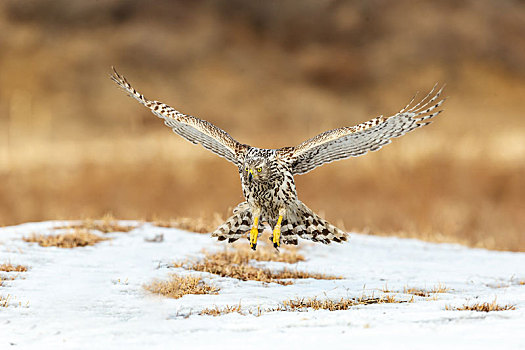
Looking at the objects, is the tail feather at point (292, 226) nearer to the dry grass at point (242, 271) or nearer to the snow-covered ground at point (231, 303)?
the dry grass at point (242, 271)

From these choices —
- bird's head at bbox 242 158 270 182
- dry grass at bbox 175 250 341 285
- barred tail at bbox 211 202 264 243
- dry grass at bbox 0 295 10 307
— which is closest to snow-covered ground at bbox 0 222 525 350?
dry grass at bbox 0 295 10 307

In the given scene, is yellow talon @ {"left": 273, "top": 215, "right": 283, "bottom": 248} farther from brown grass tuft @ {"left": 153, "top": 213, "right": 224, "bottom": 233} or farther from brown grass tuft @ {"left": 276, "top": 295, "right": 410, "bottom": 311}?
A: brown grass tuft @ {"left": 153, "top": 213, "right": 224, "bottom": 233}

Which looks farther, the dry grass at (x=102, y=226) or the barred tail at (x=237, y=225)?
the dry grass at (x=102, y=226)

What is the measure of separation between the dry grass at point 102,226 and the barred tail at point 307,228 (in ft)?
17.0

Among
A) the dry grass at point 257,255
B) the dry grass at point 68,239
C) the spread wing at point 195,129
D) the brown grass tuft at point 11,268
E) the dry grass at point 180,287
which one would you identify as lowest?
the dry grass at point 180,287

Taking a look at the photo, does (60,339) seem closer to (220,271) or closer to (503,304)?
(220,271)

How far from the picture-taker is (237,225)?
9.20 meters

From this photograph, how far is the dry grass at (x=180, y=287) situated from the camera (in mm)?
7664

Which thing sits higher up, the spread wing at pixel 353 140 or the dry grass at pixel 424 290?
the spread wing at pixel 353 140

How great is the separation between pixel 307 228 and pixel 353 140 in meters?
1.64

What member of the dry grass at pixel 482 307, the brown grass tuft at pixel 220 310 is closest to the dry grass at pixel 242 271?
the brown grass tuft at pixel 220 310

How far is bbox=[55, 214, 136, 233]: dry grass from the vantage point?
42.3 feet

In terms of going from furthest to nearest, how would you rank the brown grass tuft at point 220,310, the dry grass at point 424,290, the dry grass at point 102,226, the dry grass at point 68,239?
the dry grass at point 102,226, the dry grass at point 68,239, the dry grass at point 424,290, the brown grass tuft at point 220,310

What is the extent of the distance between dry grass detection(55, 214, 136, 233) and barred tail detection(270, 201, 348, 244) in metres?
5.18
